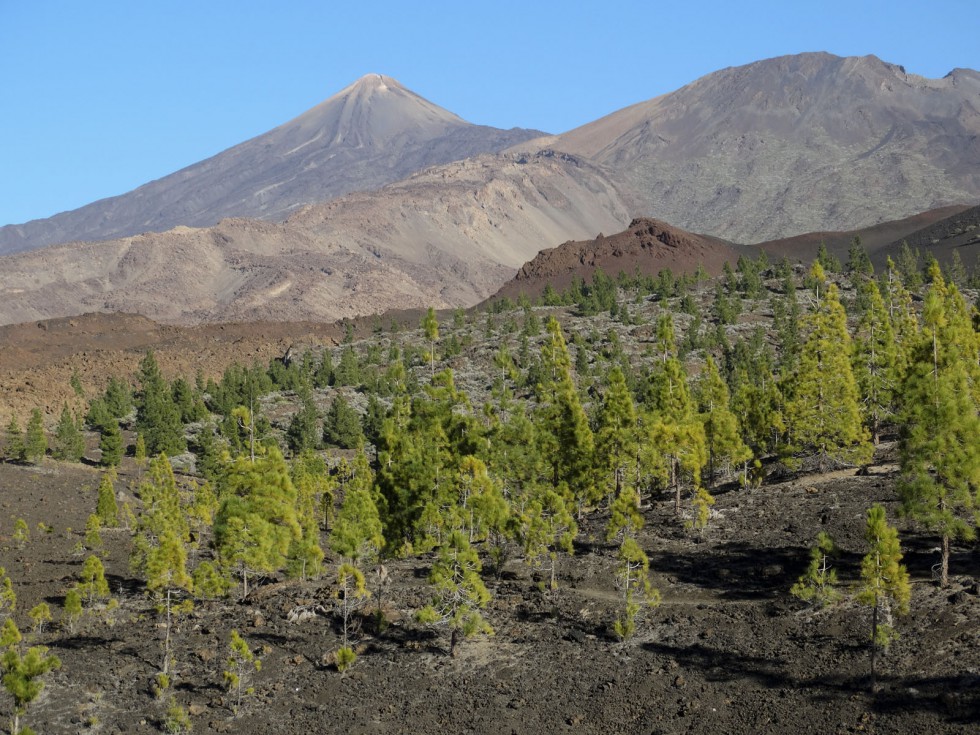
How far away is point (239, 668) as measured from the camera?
1666 inches

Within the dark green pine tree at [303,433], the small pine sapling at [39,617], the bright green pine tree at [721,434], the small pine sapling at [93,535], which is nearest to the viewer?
the small pine sapling at [39,617]

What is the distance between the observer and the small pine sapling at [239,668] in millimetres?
40125

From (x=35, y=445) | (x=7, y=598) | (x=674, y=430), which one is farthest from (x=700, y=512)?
(x=35, y=445)

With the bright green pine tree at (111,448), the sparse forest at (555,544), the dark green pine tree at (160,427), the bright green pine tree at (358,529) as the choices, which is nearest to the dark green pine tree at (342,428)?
the dark green pine tree at (160,427)

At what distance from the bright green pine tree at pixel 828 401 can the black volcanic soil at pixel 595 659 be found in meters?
7.44

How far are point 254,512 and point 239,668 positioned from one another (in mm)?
8661

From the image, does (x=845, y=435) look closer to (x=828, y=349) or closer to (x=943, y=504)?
(x=828, y=349)

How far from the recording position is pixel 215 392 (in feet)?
451

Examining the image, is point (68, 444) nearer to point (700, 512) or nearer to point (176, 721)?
point (700, 512)

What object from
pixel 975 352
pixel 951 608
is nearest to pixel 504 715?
pixel 951 608

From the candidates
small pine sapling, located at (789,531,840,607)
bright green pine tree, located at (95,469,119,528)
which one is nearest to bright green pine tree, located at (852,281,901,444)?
small pine sapling, located at (789,531,840,607)

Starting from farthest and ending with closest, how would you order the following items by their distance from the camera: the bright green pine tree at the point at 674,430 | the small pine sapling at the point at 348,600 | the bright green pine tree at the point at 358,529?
the bright green pine tree at the point at 674,430 < the bright green pine tree at the point at 358,529 < the small pine sapling at the point at 348,600

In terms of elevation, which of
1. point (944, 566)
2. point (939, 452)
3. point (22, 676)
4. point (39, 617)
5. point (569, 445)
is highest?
point (939, 452)

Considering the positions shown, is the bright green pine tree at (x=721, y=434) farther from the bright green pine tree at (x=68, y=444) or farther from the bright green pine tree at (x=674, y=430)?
the bright green pine tree at (x=68, y=444)
